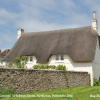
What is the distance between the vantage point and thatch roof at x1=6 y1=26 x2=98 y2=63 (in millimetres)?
33019

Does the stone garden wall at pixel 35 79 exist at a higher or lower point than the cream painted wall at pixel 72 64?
lower

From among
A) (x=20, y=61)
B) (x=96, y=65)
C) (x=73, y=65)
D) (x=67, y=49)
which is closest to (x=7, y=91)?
(x=20, y=61)

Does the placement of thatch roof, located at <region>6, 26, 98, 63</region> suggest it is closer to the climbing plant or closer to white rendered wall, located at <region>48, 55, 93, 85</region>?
white rendered wall, located at <region>48, 55, 93, 85</region>

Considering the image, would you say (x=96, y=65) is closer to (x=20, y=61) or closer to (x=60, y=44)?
(x=60, y=44)

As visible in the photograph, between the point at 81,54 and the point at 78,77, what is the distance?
6041mm

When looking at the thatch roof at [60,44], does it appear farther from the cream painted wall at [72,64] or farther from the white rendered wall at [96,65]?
the white rendered wall at [96,65]

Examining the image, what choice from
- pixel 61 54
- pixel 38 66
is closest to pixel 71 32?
pixel 61 54

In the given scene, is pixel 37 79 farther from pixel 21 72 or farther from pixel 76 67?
pixel 76 67

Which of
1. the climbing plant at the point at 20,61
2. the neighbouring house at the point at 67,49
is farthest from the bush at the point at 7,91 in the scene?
the neighbouring house at the point at 67,49

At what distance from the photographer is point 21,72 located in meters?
18.4

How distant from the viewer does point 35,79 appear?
19812mm

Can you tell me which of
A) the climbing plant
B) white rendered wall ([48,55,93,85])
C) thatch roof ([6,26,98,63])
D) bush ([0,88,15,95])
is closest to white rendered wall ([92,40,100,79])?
white rendered wall ([48,55,93,85])

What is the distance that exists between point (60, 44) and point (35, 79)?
1591 cm

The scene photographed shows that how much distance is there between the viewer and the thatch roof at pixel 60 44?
108ft
